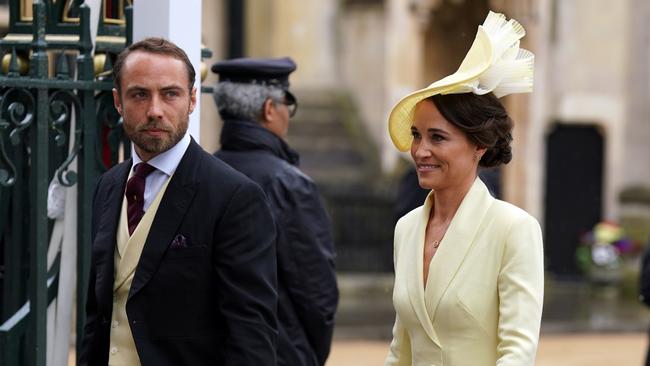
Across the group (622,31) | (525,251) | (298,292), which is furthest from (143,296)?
(622,31)

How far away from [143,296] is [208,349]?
8.3 inches

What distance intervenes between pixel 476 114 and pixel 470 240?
0.32 metres

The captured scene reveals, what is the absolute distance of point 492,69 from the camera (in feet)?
13.1

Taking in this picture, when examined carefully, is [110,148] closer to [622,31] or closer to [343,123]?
[343,123]

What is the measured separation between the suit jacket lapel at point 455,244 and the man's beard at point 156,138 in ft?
2.39

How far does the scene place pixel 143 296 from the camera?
392 cm

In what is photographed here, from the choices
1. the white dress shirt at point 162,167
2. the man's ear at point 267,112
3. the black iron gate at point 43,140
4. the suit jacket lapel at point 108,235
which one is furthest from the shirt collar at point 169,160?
the man's ear at point 267,112

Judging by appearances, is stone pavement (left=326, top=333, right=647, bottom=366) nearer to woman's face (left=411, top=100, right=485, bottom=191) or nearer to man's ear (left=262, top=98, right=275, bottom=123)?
man's ear (left=262, top=98, right=275, bottom=123)

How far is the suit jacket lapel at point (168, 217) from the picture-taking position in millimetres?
3904

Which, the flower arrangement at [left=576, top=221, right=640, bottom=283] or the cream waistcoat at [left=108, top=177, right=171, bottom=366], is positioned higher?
the cream waistcoat at [left=108, top=177, right=171, bottom=366]

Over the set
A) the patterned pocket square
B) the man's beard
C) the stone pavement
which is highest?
the man's beard

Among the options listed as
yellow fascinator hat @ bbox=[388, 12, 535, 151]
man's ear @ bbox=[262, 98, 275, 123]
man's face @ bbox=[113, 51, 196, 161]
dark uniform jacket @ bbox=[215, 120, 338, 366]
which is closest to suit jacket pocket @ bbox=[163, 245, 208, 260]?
man's face @ bbox=[113, 51, 196, 161]

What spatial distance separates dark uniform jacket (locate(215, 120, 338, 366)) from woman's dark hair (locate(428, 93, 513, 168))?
1.63m

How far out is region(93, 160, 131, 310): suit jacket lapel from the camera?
158 inches
